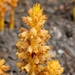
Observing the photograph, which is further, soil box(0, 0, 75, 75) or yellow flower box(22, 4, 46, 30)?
soil box(0, 0, 75, 75)

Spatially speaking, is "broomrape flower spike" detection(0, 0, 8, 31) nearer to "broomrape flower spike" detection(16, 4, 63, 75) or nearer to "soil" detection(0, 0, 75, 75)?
"soil" detection(0, 0, 75, 75)

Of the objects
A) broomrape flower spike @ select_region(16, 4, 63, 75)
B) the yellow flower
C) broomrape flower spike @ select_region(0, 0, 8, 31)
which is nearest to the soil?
broomrape flower spike @ select_region(0, 0, 8, 31)

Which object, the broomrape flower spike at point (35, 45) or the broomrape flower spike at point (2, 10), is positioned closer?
the broomrape flower spike at point (35, 45)

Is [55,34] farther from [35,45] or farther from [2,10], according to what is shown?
[35,45]

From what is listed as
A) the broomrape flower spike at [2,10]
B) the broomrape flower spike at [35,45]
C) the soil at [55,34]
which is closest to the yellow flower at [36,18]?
the broomrape flower spike at [35,45]

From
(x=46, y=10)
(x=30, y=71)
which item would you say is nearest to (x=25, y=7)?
(x=46, y=10)

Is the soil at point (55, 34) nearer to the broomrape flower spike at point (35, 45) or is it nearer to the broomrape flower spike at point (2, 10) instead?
the broomrape flower spike at point (2, 10)
